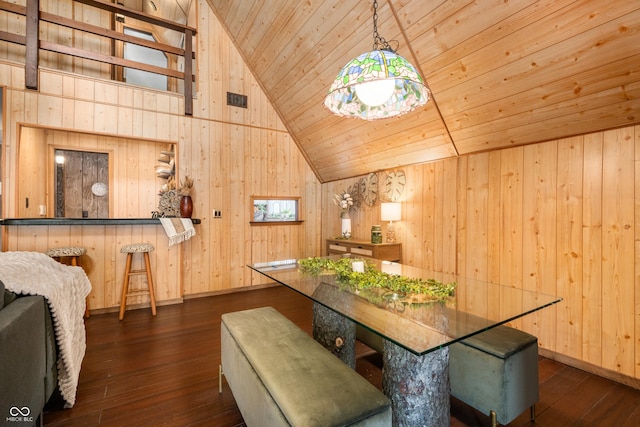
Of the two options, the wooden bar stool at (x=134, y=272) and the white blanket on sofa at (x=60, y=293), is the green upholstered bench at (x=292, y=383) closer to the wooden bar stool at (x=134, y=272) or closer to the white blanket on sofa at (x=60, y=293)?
the white blanket on sofa at (x=60, y=293)

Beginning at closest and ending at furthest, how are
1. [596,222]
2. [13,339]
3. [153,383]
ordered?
[13,339]
[153,383]
[596,222]

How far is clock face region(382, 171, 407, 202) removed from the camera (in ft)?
12.9

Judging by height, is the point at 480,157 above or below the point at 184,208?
above

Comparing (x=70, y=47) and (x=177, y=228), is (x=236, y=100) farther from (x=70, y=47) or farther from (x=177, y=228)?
(x=177, y=228)

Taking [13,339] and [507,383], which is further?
[507,383]

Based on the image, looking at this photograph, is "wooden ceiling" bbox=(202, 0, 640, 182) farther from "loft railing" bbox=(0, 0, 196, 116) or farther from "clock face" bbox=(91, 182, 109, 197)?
"clock face" bbox=(91, 182, 109, 197)

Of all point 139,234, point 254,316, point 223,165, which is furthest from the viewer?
point 223,165

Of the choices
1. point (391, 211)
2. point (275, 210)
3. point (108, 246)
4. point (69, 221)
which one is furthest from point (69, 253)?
point (391, 211)

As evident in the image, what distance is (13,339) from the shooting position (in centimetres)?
114

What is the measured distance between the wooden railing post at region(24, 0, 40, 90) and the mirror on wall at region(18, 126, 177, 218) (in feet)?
3.40

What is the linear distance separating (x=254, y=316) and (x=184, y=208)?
8.23 ft

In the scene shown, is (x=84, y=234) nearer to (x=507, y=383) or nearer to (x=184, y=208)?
(x=184, y=208)

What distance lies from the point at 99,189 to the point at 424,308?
540cm

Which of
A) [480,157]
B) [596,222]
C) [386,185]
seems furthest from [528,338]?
[386,185]
